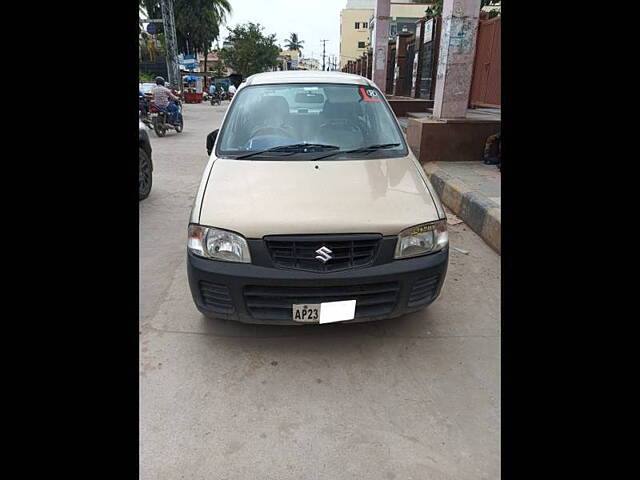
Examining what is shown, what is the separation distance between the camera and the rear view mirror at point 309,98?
136 inches

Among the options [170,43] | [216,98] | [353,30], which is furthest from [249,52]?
[353,30]

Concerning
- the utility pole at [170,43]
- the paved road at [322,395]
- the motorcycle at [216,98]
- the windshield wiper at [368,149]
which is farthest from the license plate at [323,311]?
the motorcycle at [216,98]

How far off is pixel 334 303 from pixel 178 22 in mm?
38034

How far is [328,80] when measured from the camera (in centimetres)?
363

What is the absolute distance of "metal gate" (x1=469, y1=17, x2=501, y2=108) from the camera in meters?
7.13

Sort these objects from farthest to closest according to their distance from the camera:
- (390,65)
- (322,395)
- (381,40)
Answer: (390,65)
(381,40)
(322,395)

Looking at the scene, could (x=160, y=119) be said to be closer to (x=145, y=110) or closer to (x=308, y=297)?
(x=145, y=110)

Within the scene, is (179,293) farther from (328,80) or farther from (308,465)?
(328,80)

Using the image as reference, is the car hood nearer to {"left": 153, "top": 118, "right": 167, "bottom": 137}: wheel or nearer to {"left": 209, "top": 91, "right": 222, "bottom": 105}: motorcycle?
{"left": 153, "top": 118, "right": 167, "bottom": 137}: wheel

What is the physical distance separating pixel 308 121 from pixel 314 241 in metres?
1.45

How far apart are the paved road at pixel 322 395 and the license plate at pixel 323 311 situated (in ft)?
1.00


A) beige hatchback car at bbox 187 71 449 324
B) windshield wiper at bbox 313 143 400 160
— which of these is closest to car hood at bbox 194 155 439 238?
beige hatchback car at bbox 187 71 449 324

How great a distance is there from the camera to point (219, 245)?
2.31 m
